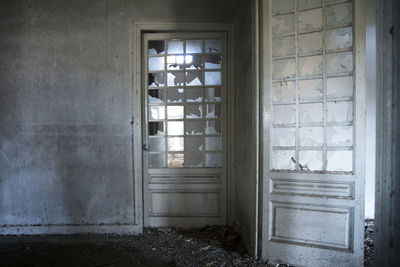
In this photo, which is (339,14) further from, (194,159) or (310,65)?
(194,159)

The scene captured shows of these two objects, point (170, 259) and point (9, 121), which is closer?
point (170, 259)

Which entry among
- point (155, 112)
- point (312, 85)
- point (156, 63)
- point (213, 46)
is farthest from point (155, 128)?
point (312, 85)

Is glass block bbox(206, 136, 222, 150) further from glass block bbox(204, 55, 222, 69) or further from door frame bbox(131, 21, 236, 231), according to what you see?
glass block bbox(204, 55, 222, 69)

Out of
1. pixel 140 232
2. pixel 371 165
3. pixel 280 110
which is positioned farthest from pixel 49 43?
pixel 371 165

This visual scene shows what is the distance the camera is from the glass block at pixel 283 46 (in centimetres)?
205

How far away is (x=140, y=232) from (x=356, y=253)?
2.26 metres

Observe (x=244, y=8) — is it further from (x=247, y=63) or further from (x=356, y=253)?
(x=356, y=253)

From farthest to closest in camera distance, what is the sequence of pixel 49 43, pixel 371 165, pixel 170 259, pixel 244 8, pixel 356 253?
pixel 371 165, pixel 49 43, pixel 244 8, pixel 170 259, pixel 356 253

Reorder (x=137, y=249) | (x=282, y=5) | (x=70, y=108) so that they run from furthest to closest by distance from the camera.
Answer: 1. (x=70, y=108)
2. (x=137, y=249)
3. (x=282, y=5)

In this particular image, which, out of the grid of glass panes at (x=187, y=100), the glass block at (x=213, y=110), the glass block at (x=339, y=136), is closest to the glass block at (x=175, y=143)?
the grid of glass panes at (x=187, y=100)

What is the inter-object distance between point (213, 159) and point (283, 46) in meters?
1.54

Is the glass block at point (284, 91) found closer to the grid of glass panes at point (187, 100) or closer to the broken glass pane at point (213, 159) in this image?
the grid of glass panes at point (187, 100)

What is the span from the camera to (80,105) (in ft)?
8.91

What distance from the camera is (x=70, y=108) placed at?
2719 millimetres
